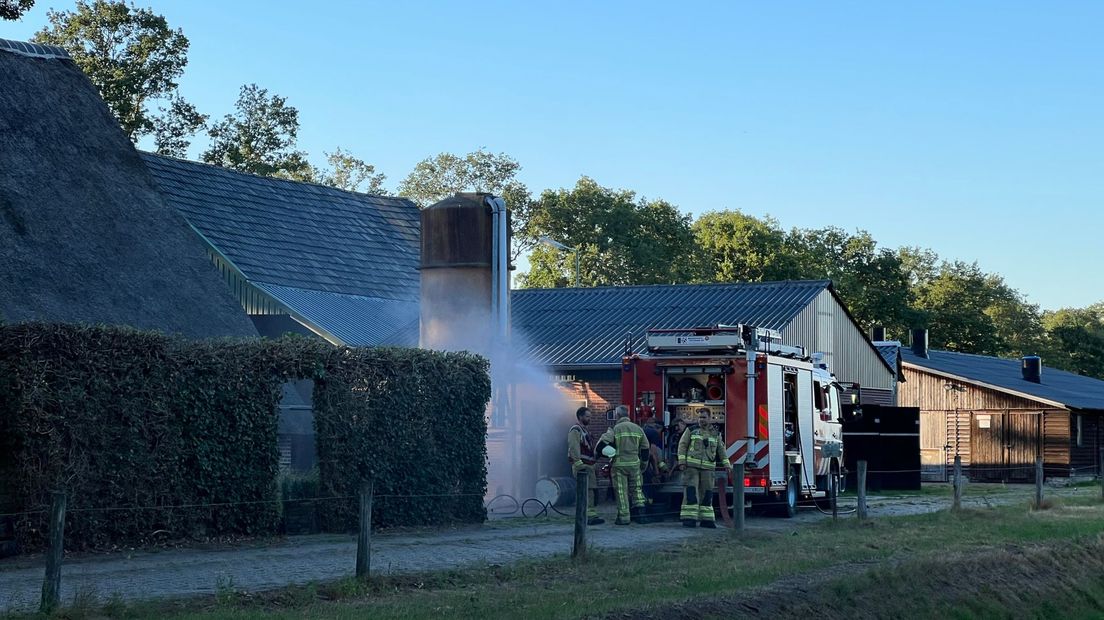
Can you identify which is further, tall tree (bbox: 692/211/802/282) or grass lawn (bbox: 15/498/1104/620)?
tall tree (bbox: 692/211/802/282)

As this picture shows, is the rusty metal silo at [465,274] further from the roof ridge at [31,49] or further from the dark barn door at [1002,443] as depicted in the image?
the dark barn door at [1002,443]

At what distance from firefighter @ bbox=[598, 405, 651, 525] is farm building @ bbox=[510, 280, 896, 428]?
8022 millimetres

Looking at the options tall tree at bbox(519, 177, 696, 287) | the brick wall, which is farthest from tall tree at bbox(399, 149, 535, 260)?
the brick wall

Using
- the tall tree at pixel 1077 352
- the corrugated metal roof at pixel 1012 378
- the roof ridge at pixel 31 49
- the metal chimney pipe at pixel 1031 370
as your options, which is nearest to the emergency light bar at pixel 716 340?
the roof ridge at pixel 31 49

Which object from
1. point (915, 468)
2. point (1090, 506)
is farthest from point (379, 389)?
point (915, 468)

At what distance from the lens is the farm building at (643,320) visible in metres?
32.5

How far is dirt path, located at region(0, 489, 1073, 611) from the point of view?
14.4 meters

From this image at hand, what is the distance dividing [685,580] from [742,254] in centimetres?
5957

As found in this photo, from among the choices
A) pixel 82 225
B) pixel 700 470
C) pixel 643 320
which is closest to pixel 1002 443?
pixel 643 320

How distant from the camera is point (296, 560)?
17219mm

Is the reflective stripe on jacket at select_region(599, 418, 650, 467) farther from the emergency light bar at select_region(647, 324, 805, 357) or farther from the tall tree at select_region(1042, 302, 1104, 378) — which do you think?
the tall tree at select_region(1042, 302, 1104, 378)

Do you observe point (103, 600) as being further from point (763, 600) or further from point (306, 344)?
point (306, 344)

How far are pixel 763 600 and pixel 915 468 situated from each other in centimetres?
2185

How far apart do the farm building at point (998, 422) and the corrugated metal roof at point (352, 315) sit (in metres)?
21.5
